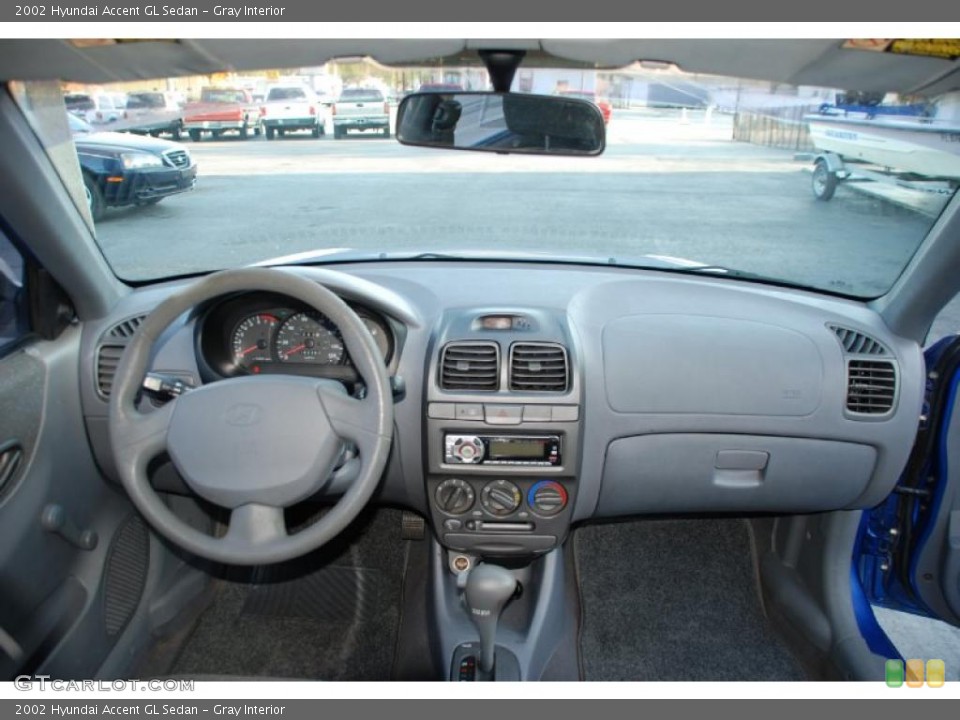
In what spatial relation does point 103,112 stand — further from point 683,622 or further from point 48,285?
point 683,622

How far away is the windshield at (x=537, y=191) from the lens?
2.54 meters

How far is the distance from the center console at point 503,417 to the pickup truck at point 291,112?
891 millimetres

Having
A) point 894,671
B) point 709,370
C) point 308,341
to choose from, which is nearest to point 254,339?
point 308,341

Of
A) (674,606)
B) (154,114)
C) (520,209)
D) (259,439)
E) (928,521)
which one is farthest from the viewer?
(674,606)

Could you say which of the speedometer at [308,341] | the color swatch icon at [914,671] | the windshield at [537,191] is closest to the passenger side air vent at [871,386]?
the windshield at [537,191]

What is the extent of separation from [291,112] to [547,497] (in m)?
1.71

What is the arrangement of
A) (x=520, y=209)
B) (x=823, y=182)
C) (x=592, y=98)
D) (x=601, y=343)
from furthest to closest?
1. (x=520, y=209)
2. (x=823, y=182)
3. (x=601, y=343)
4. (x=592, y=98)

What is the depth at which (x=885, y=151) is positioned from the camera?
2.56 meters

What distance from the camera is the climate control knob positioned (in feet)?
8.58

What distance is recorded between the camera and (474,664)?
2762mm

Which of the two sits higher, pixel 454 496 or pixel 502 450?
pixel 502 450

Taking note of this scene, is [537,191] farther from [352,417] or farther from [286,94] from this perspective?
[352,417]

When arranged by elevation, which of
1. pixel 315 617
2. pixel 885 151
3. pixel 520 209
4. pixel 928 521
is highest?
pixel 885 151

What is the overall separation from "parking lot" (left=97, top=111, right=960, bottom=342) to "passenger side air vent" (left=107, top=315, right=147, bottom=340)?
260 mm
